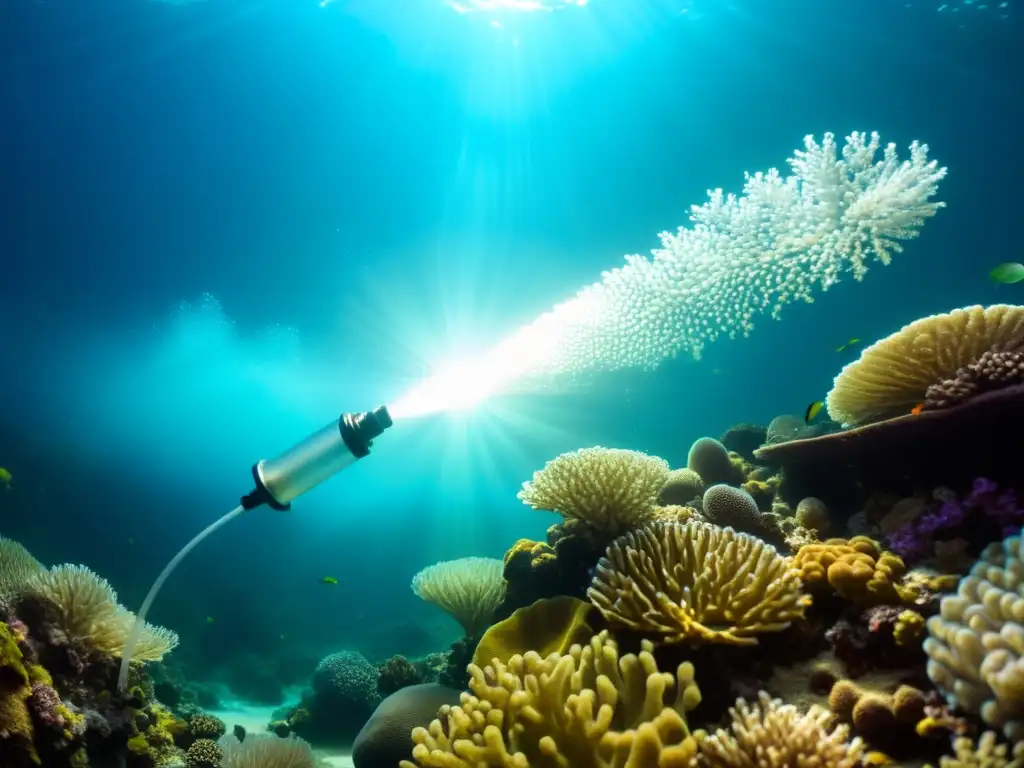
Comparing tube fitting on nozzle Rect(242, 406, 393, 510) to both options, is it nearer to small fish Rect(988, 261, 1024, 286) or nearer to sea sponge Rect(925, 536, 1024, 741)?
sea sponge Rect(925, 536, 1024, 741)

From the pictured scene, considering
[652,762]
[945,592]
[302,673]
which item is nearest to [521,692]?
[652,762]

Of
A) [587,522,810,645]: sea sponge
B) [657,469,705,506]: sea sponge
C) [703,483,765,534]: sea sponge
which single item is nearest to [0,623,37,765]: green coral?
[587,522,810,645]: sea sponge

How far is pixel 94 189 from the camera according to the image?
24.8m

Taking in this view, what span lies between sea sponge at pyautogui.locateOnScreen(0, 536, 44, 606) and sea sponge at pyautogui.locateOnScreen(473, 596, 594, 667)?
173 inches

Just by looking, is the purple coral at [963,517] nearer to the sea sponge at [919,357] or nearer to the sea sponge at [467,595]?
the sea sponge at [919,357]

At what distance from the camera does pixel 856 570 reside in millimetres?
3082

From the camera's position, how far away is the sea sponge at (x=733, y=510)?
471 centimetres

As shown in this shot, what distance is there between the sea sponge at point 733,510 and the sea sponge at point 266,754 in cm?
557

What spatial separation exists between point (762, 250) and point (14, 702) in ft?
37.6

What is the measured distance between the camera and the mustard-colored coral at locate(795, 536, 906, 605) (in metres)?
3.03

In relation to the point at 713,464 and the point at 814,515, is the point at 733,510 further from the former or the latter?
the point at 713,464

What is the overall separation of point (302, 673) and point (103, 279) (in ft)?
82.7

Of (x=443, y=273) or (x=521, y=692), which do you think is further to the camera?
(x=443, y=273)

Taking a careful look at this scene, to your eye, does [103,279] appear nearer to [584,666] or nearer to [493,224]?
[493,224]
